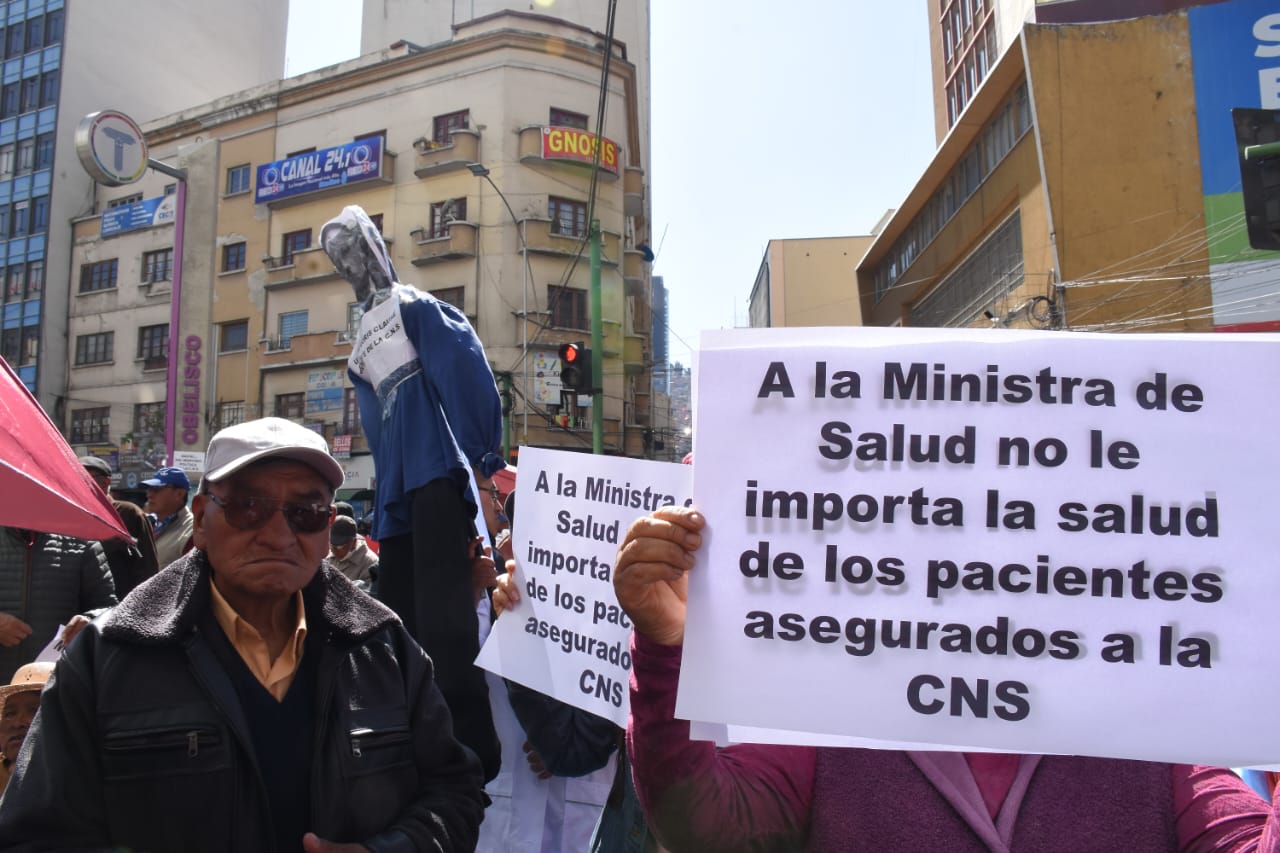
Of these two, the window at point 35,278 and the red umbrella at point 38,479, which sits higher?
the window at point 35,278

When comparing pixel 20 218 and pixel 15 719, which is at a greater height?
pixel 20 218

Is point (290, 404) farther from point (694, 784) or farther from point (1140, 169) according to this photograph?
point (694, 784)

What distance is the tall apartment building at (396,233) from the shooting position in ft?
92.9

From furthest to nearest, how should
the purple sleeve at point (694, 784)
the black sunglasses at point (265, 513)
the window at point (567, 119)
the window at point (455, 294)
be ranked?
the window at point (567, 119) → the window at point (455, 294) → the black sunglasses at point (265, 513) → the purple sleeve at point (694, 784)

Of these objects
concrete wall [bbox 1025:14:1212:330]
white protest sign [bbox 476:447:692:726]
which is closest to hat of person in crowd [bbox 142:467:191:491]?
white protest sign [bbox 476:447:692:726]

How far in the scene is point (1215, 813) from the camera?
4.69ft

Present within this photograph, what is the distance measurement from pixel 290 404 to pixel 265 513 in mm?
30796

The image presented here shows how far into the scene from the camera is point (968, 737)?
1385 mm

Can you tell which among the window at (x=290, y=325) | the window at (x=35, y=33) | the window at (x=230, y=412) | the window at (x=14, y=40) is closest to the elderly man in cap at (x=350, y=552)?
the window at (x=290, y=325)

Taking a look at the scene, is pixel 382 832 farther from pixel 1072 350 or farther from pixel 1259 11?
pixel 1259 11

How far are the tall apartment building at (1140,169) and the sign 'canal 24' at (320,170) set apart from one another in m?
19.7

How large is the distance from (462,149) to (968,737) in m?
Result: 29.6

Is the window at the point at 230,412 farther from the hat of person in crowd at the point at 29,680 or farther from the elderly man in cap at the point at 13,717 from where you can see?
the elderly man in cap at the point at 13,717

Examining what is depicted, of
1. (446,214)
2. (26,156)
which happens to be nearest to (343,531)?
(446,214)
